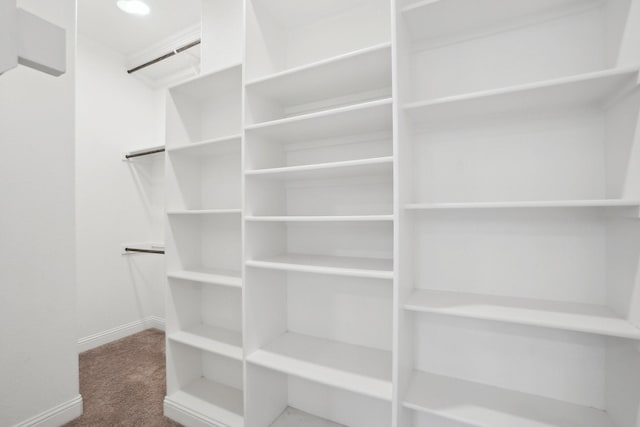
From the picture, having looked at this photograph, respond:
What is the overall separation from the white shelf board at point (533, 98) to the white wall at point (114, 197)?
286 cm

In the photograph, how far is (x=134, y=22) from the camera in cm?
242

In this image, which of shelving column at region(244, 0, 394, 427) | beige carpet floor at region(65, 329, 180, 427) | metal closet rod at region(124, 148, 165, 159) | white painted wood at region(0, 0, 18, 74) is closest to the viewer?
white painted wood at region(0, 0, 18, 74)

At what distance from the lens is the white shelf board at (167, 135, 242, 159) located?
168 centimetres

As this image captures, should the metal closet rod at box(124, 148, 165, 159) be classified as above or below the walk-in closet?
above

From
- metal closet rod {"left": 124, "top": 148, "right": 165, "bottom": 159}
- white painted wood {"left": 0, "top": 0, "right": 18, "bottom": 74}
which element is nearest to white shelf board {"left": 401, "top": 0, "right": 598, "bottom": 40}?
white painted wood {"left": 0, "top": 0, "right": 18, "bottom": 74}

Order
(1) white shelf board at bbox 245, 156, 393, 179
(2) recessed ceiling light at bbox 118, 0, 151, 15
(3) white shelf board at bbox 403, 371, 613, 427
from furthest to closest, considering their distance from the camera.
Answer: (2) recessed ceiling light at bbox 118, 0, 151, 15, (1) white shelf board at bbox 245, 156, 393, 179, (3) white shelf board at bbox 403, 371, 613, 427

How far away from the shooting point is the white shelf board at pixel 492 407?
107cm

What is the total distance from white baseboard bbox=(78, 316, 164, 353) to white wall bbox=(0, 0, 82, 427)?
963mm

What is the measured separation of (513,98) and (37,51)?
140 cm

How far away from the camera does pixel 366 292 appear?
156 cm

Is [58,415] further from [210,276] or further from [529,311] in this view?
[529,311]

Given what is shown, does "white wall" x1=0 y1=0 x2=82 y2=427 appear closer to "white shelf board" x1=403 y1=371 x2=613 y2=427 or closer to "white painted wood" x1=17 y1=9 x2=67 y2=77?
"white painted wood" x1=17 y1=9 x2=67 y2=77

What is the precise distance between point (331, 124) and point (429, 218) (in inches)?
27.6

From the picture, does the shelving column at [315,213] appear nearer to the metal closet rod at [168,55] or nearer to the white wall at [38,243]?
the metal closet rod at [168,55]
